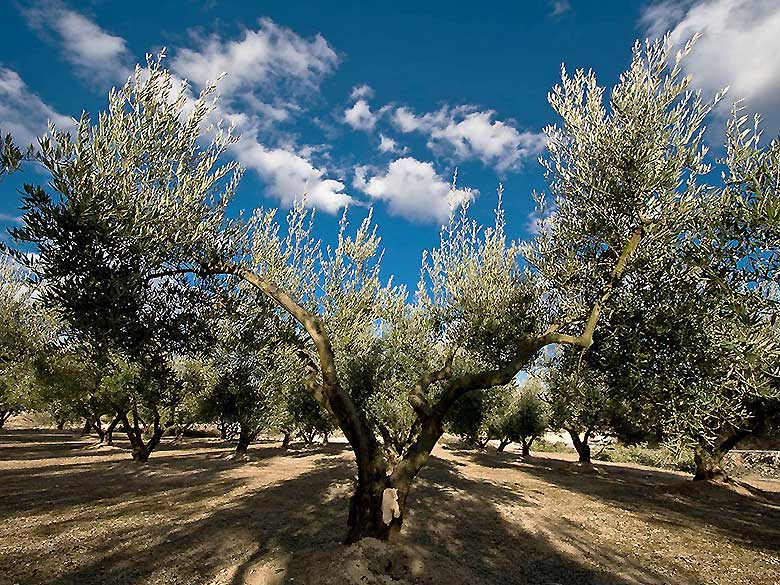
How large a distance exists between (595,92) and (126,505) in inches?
984

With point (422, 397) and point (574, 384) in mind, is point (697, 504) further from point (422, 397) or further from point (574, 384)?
point (422, 397)

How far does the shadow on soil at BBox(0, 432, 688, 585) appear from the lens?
38.5 feet

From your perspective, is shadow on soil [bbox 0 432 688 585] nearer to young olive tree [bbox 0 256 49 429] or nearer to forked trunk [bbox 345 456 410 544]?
forked trunk [bbox 345 456 410 544]

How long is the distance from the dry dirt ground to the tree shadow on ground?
0.12 meters

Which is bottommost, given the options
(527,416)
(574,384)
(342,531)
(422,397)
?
(342,531)

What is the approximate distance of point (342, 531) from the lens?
15070 mm

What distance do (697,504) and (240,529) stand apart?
2656 centimetres

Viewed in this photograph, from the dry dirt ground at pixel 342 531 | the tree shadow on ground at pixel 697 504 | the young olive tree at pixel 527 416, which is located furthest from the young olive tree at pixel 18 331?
the young olive tree at pixel 527 416

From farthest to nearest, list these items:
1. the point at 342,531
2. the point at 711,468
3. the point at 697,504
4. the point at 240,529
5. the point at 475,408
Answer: the point at 475,408 < the point at 711,468 < the point at 697,504 < the point at 240,529 < the point at 342,531

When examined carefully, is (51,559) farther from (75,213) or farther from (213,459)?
(213,459)

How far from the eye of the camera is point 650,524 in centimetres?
2005

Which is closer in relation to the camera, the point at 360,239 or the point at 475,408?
the point at 360,239

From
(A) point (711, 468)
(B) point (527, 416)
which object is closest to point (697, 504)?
→ (A) point (711, 468)

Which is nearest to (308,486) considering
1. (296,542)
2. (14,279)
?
(296,542)
